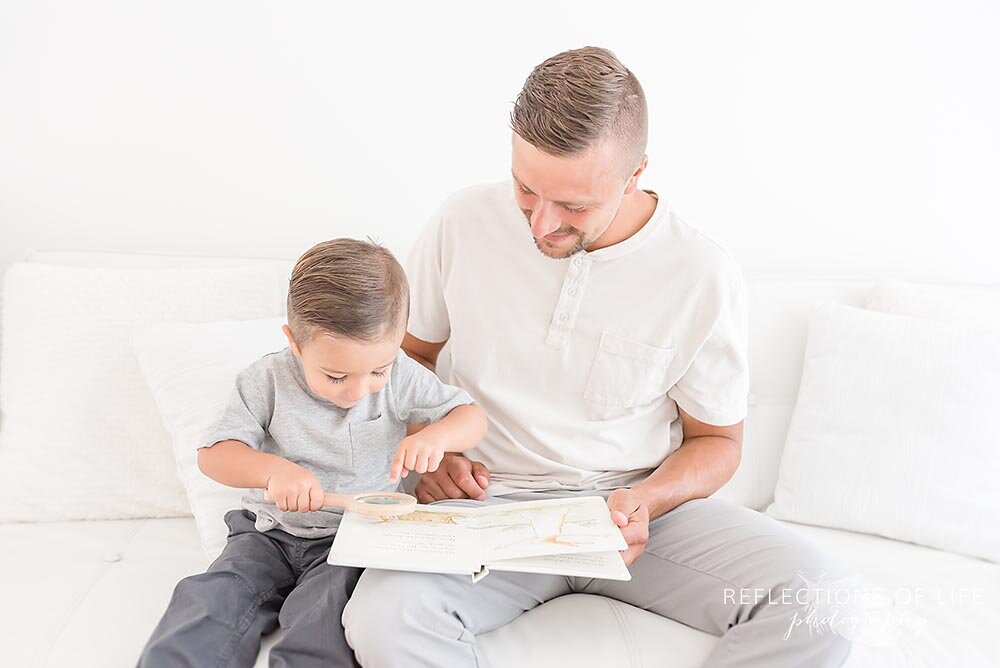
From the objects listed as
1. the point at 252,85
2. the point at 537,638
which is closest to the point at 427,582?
the point at 537,638

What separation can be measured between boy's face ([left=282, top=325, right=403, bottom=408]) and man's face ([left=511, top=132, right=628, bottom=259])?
32 centimetres

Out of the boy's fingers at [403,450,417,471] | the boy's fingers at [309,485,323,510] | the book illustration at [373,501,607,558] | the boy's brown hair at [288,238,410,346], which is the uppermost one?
the boy's brown hair at [288,238,410,346]

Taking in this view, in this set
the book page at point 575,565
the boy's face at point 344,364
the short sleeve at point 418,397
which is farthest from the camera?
the short sleeve at point 418,397

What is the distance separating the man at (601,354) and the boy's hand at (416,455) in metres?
0.19

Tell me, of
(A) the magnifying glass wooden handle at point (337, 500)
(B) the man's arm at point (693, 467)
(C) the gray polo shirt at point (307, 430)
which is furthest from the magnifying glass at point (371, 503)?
(B) the man's arm at point (693, 467)

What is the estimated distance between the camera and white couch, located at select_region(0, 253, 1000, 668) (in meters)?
1.44

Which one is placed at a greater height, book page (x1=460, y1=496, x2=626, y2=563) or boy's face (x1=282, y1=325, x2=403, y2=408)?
boy's face (x1=282, y1=325, x2=403, y2=408)

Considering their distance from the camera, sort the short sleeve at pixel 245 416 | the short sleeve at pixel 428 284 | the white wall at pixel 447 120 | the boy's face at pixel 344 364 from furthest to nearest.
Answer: the white wall at pixel 447 120 < the short sleeve at pixel 428 284 < the short sleeve at pixel 245 416 < the boy's face at pixel 344 364

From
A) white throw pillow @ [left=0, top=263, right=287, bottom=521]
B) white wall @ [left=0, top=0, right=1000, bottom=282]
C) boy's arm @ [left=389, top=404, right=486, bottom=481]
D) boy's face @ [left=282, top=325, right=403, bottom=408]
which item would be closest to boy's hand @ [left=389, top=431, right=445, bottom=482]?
boy's arm @ [left=389, top=404, right=486, bottom=481]

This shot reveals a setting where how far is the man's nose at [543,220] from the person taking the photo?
1.53 metres

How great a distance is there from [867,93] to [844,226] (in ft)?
1.14

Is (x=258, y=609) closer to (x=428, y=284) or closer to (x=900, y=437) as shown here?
(x=428, y=284)

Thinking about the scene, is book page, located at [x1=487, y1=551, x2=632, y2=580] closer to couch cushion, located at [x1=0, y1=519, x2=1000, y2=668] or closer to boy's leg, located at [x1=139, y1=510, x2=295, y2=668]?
couch cushion, located at [x1=0, y1=519, x2=1000, y2=668]

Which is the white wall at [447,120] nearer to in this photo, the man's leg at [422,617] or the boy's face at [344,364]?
A: the boy's face at [344,364]
